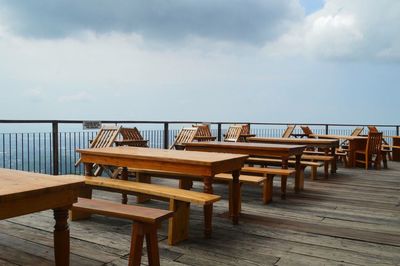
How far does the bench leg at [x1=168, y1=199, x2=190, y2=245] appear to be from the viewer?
346 cm

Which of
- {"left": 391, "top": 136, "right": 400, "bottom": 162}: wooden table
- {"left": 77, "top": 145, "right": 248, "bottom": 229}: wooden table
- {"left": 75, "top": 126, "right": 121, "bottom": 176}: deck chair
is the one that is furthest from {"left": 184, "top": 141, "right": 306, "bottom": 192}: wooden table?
{"left": 391, "top": 136, "right": 400, "bottom": 162}: wooden table

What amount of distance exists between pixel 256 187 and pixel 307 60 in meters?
6.98

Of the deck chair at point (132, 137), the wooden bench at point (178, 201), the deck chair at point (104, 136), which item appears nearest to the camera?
the wooden bench at point (178, 201)

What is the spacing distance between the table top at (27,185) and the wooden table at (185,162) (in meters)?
1.47

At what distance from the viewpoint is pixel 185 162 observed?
147 inches

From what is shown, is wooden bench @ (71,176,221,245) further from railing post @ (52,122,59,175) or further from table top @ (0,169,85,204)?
railing post @ (52,122,59,175)

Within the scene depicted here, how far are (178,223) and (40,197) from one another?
1592 mm

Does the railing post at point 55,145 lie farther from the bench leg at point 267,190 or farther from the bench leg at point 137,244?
the bench leg at point 137,244

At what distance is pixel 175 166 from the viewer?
12.6 feet

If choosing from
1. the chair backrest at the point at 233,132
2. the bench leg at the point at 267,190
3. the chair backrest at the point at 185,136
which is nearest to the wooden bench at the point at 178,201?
the bench leg at the point at 267,190

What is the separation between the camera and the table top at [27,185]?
199cm

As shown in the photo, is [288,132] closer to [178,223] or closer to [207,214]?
[207,214]

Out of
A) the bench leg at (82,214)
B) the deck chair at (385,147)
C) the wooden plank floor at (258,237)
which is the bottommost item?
the wooden plank floor at (258,237)

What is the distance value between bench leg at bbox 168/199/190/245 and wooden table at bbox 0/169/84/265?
1197mm
